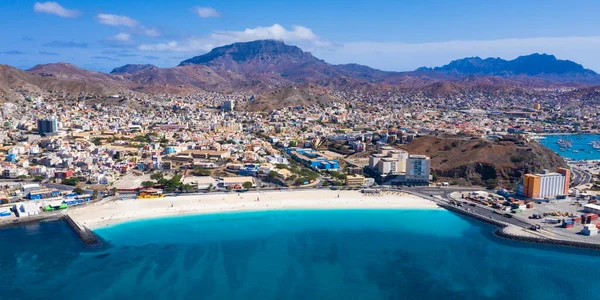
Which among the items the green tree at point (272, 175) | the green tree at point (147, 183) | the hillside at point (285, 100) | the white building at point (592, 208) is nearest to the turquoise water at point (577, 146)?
the white building at point (592, 208)

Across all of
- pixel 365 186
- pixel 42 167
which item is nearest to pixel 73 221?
pixel 42 167

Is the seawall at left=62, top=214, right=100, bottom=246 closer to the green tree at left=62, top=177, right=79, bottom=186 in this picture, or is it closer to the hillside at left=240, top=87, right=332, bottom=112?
the green tree at left=62, top=177, right=79, bottom=186

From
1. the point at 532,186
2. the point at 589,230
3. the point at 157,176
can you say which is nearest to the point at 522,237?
the point at 589,230

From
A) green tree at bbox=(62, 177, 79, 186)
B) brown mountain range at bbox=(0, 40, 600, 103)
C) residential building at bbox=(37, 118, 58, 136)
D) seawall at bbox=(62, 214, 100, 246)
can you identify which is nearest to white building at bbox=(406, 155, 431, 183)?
seawall at bbox=(62, 214, 100, 246)

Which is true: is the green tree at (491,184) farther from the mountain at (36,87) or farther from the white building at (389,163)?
the mountain at (36,87)

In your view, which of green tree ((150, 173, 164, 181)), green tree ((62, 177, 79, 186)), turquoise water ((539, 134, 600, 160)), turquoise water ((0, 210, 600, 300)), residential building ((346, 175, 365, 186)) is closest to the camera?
turquoise water ((0, 210, 600, 300))

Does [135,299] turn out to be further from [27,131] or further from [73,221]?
[27,131]
